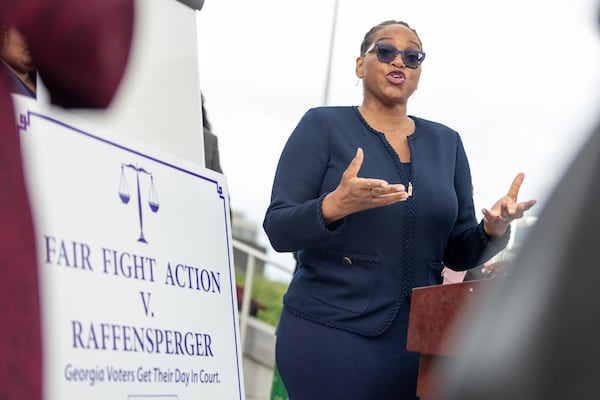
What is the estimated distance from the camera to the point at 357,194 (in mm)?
2459

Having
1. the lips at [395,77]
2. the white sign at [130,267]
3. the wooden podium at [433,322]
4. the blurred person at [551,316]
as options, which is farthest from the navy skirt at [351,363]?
the blurred person at [551,316]

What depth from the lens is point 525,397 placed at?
0.69 m

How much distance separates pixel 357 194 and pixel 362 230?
0.30m

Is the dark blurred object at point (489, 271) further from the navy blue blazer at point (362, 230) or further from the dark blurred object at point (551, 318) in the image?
the dark blurred object at point (551, 318)

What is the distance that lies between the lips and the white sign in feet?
3.38

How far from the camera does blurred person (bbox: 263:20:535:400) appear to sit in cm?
267

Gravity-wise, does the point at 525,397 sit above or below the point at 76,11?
below

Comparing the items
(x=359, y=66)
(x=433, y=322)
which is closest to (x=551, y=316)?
(x=433, y=322)

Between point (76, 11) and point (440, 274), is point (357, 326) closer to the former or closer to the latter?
point (440, 274)

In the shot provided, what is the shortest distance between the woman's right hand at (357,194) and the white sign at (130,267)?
1.38ft

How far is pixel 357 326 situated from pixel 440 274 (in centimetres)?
35

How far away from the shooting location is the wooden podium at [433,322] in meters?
2.28

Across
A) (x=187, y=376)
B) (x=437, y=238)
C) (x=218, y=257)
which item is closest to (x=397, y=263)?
(x=437, y=238)

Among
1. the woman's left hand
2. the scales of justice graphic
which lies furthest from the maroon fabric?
the woman's left hand
